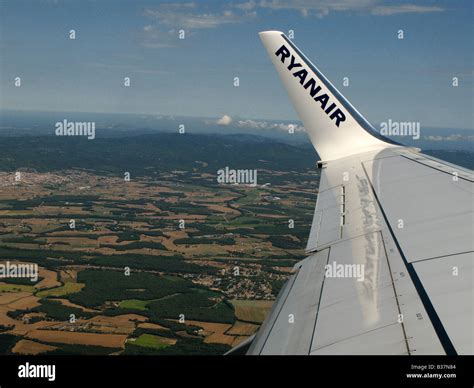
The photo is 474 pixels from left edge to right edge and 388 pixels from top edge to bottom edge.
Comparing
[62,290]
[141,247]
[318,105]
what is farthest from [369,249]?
[141,247]

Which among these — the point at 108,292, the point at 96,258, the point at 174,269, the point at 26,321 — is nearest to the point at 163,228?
the point at 96,258

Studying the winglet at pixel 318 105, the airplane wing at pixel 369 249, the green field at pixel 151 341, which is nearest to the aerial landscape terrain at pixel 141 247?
the green field at pixel 151 341

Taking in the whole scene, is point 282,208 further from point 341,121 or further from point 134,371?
point 134,371

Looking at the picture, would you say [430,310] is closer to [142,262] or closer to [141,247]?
[142,262]

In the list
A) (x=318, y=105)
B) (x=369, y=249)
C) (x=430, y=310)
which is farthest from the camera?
(x=318, y=105)

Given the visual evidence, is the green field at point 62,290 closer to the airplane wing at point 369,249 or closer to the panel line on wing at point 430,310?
the airplane wing at point 369,249

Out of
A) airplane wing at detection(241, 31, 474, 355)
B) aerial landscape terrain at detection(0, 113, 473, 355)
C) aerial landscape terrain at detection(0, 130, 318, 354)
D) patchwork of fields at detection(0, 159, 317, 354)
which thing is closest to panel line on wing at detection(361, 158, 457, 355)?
airplane wing at detection(241, 31, 474, 355)
